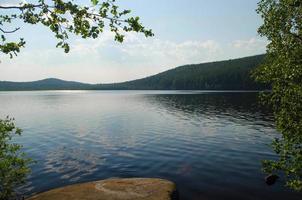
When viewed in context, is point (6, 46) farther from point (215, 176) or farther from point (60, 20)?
point (215, 176)

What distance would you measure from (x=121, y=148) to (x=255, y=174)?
67.0ft

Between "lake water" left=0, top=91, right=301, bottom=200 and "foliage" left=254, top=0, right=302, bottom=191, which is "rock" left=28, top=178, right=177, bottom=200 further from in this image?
"foliage" left=254, top=0, right=302, bottom=191

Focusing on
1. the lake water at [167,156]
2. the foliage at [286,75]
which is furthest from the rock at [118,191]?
the foliage at [286,75]

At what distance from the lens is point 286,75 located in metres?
18.0

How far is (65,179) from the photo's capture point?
30.3 meters

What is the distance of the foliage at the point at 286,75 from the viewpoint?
59.2 ft

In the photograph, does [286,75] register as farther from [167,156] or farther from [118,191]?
[167,156]

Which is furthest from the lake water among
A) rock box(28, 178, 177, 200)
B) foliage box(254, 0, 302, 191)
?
foliage box(254, 0, 302, 191)

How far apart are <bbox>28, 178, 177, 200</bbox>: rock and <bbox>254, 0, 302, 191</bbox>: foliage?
299 inches

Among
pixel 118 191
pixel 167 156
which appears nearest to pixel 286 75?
pixel 118 191

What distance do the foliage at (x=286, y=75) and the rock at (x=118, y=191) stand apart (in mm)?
7599

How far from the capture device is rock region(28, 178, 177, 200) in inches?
826

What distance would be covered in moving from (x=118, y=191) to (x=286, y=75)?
14.0 meters

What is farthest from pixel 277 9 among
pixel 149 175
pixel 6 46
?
pixel 149 175
